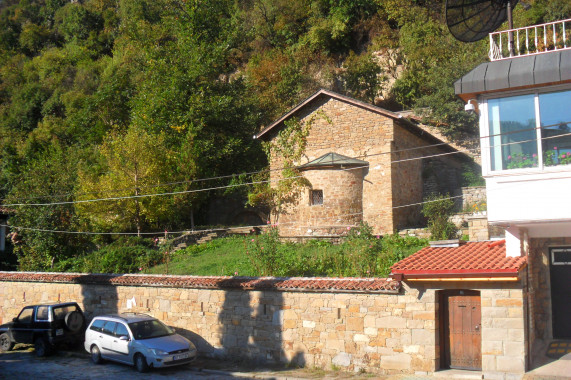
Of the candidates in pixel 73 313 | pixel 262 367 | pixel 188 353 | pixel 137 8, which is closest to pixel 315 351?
pixel 262 367

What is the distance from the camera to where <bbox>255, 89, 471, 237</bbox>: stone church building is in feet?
75.0

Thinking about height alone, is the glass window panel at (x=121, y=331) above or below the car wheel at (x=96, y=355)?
above

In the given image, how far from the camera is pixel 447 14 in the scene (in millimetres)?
12070

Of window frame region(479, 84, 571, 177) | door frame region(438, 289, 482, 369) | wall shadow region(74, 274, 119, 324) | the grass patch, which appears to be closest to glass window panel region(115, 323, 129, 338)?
wall shadow region(74, 274, 119, 324)

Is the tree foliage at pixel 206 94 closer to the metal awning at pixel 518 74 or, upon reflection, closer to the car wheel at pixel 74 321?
the car wheel at pixel 74 321

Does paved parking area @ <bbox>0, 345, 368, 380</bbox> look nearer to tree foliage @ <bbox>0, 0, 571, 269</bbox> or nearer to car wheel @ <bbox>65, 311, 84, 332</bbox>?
car wheel @ <bbox>65, 311, 84, 332</bbox>

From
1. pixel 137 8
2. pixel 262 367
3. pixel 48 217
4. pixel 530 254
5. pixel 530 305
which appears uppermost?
pixel 137 8

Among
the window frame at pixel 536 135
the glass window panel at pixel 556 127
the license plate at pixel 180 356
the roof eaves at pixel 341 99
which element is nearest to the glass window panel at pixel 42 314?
the license plate at pixel 180 356

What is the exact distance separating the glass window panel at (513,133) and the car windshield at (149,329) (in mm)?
9378

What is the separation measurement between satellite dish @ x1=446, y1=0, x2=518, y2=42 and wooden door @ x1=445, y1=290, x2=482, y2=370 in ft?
20.0

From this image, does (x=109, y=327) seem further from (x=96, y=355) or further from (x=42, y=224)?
(x=42, y=224)

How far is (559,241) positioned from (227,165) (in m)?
20.3

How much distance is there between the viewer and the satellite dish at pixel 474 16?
12.3 metres

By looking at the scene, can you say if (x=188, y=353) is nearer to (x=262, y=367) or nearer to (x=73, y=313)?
(x=262, y=367)
